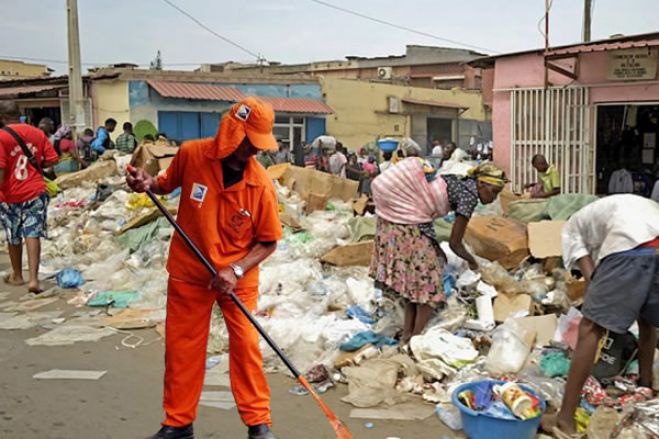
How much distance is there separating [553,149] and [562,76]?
108 centimetres

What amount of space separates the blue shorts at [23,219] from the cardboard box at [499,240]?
4302mm

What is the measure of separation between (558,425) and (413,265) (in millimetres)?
1607

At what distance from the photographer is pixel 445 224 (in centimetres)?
723

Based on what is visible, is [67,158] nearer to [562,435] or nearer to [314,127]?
[314,127]

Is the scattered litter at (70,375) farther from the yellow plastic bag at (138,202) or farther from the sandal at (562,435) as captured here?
the yellow plastic bag at (138,202)

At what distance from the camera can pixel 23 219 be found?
6.86 meters

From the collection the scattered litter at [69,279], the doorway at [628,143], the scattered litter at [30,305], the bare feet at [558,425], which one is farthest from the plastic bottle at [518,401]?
the doorway at [628,143]

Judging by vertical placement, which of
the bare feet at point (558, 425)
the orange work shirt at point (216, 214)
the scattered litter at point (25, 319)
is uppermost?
the orange work shirt at point (216, 214)

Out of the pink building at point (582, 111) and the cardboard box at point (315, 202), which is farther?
the cardboard box at point (315, 202)

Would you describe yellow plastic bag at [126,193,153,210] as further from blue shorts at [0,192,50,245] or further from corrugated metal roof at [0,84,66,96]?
corrugated metal roof at [0,84,66,96]

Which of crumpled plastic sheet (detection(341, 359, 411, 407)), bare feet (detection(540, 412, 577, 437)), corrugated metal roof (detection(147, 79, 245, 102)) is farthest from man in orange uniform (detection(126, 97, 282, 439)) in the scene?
corrugated metal roof (detection(147, 79, 245, 102))

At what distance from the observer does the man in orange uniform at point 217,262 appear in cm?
326

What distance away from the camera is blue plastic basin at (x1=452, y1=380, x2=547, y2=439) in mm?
3525

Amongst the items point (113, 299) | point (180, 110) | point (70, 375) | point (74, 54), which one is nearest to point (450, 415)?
point (70, 375)
